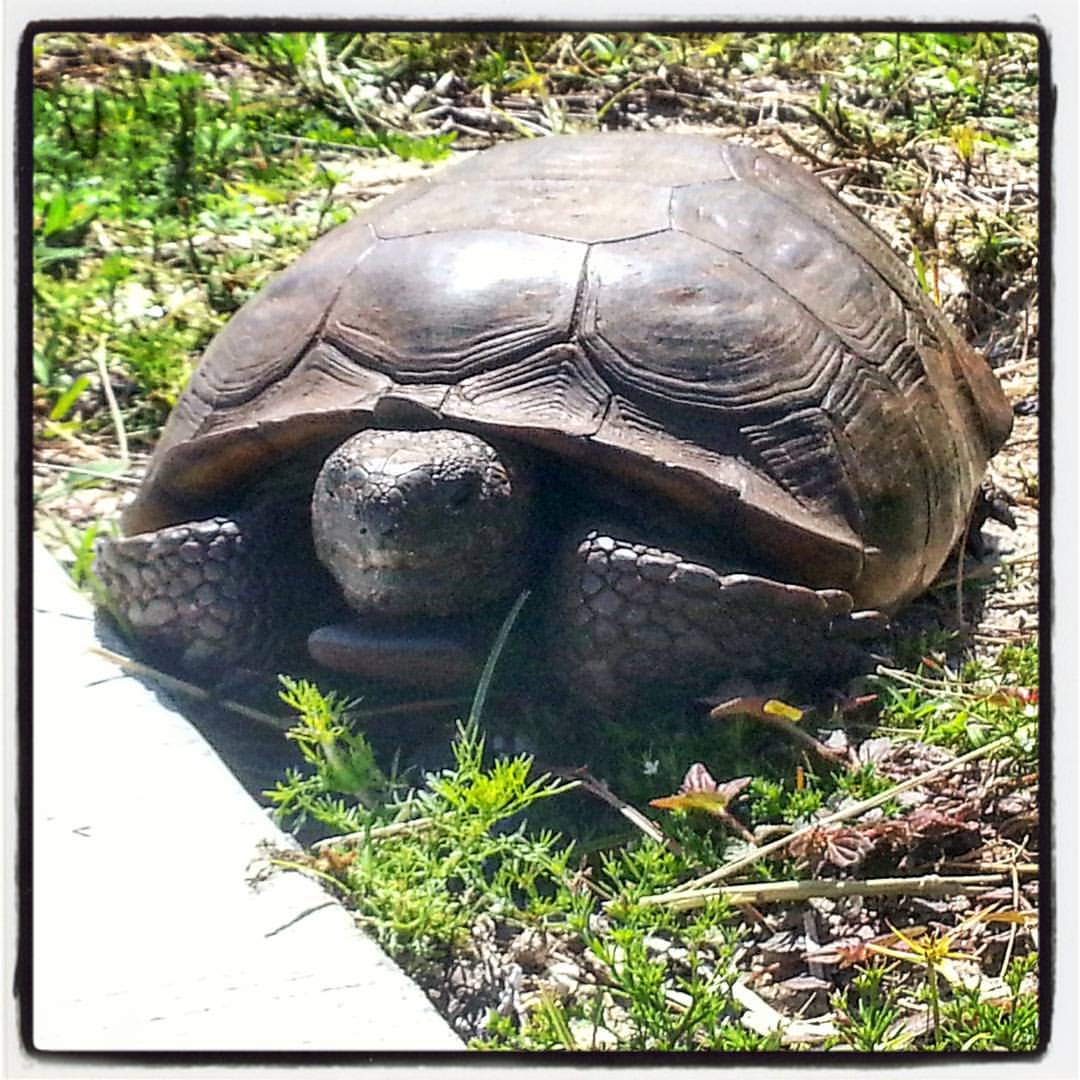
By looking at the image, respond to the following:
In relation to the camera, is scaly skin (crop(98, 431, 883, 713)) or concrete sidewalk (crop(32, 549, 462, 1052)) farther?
scaly skin (crop(98, 431, 883, 713))

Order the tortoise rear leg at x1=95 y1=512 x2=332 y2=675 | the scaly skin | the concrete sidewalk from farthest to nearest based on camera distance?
the tortoise rear leg at x1=95 y1=512 x2=332 y2=675
the scaly skin
the concrete sidewalk

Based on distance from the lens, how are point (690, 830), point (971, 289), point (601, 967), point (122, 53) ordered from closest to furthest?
point (601, 967)
point (690, 830)
point (122, 53)
point (971, 289)

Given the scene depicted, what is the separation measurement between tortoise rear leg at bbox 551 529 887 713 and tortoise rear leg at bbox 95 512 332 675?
485mm

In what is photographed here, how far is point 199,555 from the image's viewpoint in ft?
9.28

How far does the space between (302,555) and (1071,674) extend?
1232mm

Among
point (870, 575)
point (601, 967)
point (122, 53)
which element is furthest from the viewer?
point (122, 53)

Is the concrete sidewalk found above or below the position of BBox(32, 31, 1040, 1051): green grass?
below

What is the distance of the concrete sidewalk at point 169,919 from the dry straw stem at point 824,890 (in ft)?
1.34

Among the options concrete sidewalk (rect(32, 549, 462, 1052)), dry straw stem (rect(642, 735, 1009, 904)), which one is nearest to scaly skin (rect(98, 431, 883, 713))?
dry straw stem (rect(642, 735, 1009, 904))

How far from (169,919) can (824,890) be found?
89cm

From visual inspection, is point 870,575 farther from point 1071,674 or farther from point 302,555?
point 302,555

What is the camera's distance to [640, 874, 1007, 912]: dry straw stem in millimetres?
2357

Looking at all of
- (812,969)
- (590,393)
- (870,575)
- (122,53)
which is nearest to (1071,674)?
(870,575)

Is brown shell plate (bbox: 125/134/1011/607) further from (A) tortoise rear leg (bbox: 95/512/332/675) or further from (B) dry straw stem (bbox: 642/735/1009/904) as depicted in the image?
(B) dry straw stem (bbox: 642/735/1009/904)
